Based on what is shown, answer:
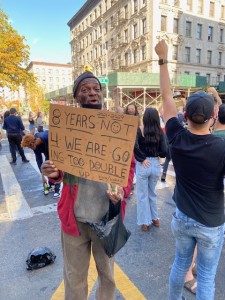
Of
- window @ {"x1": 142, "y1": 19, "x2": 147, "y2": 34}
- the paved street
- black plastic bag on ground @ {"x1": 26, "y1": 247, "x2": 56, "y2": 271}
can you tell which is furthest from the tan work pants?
window @ {"x1": 142, "y1": 19, "x2": 147, "y2": 34}

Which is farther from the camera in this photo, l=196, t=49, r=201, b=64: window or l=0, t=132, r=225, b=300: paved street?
l=196, t=49, r=201, b=64: window

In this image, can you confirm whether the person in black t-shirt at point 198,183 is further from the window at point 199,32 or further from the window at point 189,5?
the window at point 199,32

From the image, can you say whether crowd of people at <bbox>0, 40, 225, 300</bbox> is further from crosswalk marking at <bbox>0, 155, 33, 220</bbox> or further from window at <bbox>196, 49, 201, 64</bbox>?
window at <bbox>196, 49, 201, 64</bbox>

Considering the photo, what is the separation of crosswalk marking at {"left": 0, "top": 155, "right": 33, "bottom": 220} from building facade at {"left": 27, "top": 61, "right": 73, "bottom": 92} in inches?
3312

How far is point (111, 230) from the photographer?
1.87 meters

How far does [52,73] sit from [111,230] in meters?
94.9

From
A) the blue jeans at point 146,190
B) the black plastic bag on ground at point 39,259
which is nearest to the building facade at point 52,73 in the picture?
the blue jeans at point 146,190

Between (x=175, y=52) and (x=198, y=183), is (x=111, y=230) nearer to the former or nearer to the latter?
(x=198, y=183)

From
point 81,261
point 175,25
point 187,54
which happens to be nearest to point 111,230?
point 81,261

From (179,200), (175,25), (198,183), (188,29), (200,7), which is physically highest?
(200,7)

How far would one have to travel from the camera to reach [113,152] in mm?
1682

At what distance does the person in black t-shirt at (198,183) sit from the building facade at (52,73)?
89.5 metres

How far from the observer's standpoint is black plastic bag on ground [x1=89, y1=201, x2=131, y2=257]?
6.08 feet

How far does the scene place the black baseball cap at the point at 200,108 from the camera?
1.75 meters
